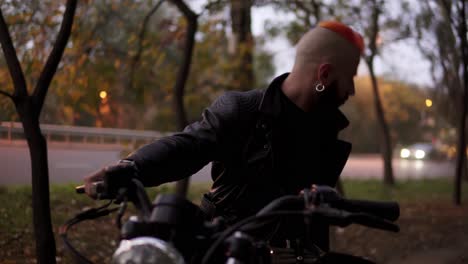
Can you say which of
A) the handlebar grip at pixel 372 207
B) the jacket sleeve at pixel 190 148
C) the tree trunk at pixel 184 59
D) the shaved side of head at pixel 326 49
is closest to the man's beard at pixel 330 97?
the shaved side of head at pixel 326 49

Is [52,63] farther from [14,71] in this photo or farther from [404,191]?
[404,191]

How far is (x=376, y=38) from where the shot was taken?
57.1ft

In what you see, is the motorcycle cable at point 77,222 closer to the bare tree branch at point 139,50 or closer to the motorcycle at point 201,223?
the motorcycle at point 201,223

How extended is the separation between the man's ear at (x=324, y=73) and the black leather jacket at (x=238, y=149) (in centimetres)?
20

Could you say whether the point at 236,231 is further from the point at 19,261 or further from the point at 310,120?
the point at 19,261

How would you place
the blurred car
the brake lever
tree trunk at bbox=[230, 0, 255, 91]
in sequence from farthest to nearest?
1. the blurred car
2. tree trunk at bbox=[230, 0, 255, 91]
3. the brake lever

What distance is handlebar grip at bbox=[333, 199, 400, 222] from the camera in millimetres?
1778

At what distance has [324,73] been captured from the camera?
231 cm

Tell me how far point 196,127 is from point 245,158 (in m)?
0.25

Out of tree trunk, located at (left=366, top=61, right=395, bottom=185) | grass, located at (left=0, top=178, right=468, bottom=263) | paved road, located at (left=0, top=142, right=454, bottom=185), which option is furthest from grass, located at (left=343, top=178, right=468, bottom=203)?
grass, located at (left=0, top=178, right=468, bottom=263)

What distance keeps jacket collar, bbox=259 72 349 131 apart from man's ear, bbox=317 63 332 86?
20 centimetres

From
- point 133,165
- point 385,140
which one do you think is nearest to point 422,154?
point 385,140

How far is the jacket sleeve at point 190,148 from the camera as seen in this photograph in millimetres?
2047

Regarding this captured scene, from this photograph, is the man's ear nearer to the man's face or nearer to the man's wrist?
the man's face
